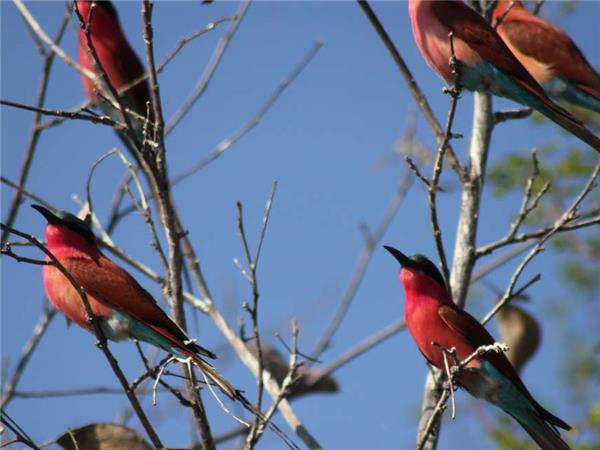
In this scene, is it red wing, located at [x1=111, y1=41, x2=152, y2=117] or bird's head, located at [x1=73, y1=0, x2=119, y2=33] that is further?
bird's head, located at [x1=73, y1=0, x2=119, y2=33]

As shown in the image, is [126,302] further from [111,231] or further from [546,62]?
[546,62]

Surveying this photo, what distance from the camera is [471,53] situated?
3643 millimetres

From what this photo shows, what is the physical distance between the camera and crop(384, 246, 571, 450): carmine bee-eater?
A: 133 inches

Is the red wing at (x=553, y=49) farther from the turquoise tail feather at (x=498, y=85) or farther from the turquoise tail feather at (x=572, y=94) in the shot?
the turquoise tail feather at (x=498, y=85)

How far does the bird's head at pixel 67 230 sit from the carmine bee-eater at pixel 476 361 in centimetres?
122

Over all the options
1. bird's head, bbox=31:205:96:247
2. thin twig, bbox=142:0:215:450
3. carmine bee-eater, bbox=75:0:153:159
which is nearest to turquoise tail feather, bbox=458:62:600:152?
thin twig, bbox=142:0:215:450

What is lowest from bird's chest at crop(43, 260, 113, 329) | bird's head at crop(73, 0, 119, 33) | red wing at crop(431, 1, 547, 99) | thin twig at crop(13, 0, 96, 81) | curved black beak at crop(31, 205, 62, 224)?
bird's chest at crop(43, 260, 113, 329)

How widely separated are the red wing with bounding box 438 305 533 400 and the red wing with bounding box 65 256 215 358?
993 mm

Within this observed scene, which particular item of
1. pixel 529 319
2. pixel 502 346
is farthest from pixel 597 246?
pixel 502 346

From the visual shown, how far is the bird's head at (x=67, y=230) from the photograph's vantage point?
11.6 feet

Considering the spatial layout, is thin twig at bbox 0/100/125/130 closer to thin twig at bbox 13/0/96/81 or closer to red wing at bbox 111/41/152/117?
thin twig at bbox 13/0/96/81

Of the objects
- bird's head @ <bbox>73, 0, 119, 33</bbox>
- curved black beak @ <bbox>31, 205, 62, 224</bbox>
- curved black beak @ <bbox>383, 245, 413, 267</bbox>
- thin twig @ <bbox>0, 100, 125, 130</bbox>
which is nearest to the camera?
thin twig @ <bbox>0, 100, 125, 130</bbox>

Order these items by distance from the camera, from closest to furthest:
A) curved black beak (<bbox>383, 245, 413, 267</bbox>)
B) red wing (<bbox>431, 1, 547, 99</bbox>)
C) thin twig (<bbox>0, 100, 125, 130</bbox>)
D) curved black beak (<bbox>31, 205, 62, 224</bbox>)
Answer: thin twig (<bbox>0, 100, 125, 130</bbox>), curved black beak (<bbox>31, 205, 62, 224</bbox>), red wing (<bbox>431, 1, 547, 99</bbox>), curved black beak (<bbox>383, 245, 413, 267</bbox>)

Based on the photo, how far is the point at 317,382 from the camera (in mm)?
4207
